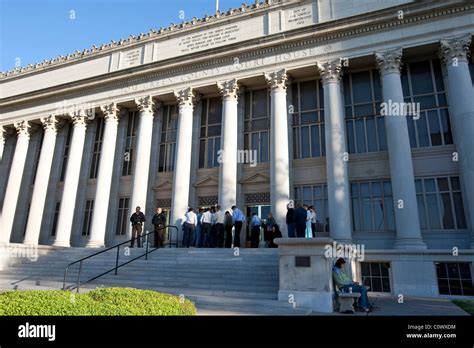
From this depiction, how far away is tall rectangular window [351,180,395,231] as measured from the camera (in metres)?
17.5

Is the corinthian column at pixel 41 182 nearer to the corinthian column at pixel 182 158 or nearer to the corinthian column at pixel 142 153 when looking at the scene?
the corinthian column at pixel 142 153

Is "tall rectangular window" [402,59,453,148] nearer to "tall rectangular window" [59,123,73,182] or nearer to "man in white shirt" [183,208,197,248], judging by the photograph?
"man in white shirt" [183,208,197,248]

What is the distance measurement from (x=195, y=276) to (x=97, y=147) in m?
16.4

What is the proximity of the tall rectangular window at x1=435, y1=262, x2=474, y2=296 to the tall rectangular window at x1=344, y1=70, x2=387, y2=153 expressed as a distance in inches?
261

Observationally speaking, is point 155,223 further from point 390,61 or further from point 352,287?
Answer: point 390,61

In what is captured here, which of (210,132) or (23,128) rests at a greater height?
(23,128)

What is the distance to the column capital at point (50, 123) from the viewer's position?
2588 cm

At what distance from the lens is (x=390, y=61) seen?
58.5 feet

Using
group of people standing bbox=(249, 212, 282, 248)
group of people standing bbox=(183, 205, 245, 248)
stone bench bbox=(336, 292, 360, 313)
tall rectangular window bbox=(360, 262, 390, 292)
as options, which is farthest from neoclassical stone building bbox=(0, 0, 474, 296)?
stone bench bbox=(336, 292, 360, 313)

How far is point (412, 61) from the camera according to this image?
61.7ft

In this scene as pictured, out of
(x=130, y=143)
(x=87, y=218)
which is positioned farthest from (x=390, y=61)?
(x=87, y=218)

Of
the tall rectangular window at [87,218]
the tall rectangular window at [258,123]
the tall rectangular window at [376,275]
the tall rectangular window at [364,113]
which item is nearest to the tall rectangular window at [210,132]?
the tall rectangular window at [258,123]

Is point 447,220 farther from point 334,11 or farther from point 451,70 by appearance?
point 334,11
